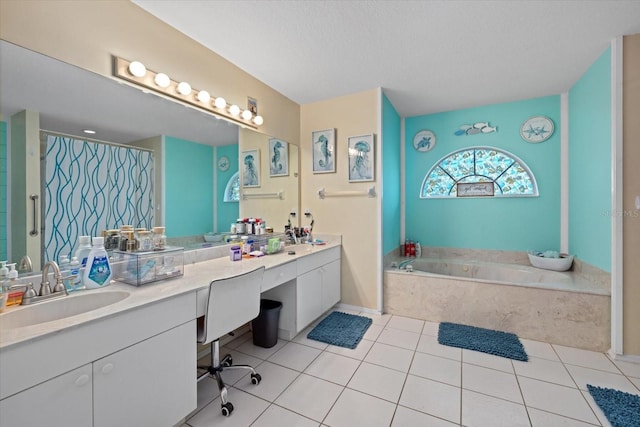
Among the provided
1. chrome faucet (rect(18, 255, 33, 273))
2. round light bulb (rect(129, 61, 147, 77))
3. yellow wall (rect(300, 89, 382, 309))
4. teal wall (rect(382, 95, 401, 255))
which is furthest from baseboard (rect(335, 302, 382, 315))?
round light bulb (rect(129, 61, 147, 77))

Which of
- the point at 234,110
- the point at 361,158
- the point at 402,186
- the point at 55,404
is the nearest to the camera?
the point at 55,404

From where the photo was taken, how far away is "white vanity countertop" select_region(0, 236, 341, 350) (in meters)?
0.90

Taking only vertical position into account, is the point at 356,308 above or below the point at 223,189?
below

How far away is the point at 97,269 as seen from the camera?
1354mm

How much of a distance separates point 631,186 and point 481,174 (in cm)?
144

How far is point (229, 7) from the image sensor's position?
5.51 feet

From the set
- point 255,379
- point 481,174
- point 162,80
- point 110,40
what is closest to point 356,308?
point 255,379

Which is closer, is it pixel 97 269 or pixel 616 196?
pixel 97 269

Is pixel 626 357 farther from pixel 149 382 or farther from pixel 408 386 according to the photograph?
pixel 149 382

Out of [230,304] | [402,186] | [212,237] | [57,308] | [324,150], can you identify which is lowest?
[230,304]

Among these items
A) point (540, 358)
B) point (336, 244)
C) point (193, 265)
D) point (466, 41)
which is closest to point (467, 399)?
point (540, 358)

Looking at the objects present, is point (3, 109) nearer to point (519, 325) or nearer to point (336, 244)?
point (336, 244)

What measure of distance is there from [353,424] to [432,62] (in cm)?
275

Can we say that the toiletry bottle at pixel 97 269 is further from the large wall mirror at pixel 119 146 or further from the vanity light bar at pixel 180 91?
the vanity light bar at pixel 180 91
